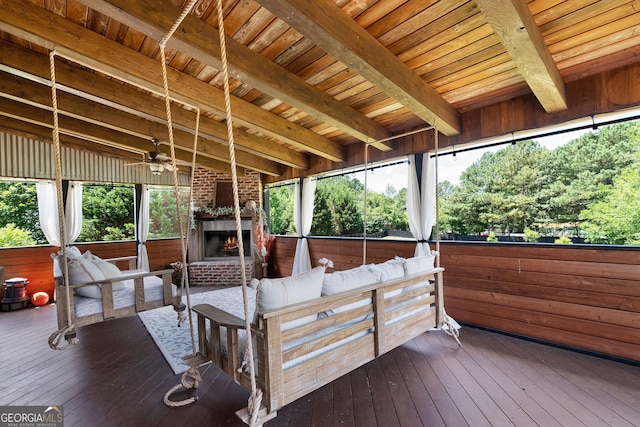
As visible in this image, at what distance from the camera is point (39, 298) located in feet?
15.8

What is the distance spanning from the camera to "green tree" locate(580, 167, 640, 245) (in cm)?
318

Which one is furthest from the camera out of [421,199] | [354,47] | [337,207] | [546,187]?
[337,207]

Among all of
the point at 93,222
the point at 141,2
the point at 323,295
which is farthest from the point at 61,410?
the point at 93,222

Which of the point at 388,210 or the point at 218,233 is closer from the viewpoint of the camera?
the point at 388,210

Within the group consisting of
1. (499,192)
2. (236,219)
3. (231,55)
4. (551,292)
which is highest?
(231,55)

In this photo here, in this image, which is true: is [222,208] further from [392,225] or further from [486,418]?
[486,418]

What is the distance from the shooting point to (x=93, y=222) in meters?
7.02

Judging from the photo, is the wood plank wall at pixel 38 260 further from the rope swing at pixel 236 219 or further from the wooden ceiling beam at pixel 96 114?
the rope swing at pixel 236 219

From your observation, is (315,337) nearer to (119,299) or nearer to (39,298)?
(119,299)

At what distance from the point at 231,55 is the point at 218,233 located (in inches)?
198

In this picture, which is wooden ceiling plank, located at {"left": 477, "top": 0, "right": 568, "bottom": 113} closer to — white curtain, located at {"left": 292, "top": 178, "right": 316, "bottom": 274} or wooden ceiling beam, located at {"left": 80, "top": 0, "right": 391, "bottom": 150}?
wooden ceiling beam, located at {"left": 80, "top": 0, "right": 391, "bottom": 150}

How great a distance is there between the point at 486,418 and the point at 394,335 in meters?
0.76

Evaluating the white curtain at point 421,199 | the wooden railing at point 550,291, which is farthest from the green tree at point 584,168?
the white curtain at point 421,199

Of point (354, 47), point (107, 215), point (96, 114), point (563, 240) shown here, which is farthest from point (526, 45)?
point (107, 215)
